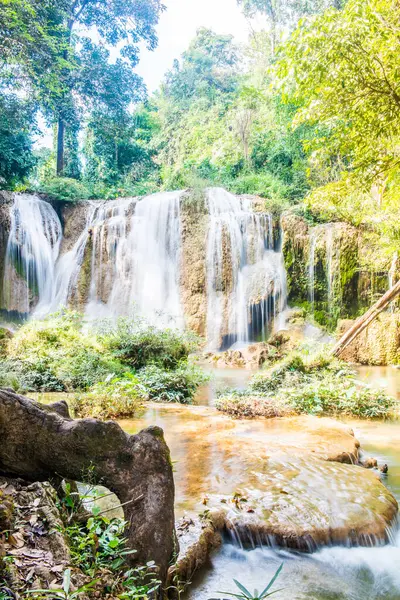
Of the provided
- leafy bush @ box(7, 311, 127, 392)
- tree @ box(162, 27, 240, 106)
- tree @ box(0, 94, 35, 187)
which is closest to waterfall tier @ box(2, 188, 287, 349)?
tree @ box(0, 94, 35, 187)

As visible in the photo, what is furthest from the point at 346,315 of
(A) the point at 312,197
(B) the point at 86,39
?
(B) the point at 86,39

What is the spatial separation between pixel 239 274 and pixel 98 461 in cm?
1643

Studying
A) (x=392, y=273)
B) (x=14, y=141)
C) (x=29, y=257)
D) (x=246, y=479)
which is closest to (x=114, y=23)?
(x=14, y=141)

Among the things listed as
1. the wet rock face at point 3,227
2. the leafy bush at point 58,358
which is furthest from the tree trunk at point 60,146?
the leafy bush at point 58,358

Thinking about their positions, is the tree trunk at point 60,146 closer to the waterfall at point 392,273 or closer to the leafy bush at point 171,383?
the waterfall at point 392,273

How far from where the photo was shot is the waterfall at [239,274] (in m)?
17.7

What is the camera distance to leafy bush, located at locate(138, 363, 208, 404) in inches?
334

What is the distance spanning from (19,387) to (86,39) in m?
27.0

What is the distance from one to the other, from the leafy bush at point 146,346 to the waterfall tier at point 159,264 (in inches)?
282

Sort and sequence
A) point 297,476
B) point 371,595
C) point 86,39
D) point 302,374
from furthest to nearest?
point 86,39, point 302,374, point 297,476, point 371,595

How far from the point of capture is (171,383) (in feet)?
28.6

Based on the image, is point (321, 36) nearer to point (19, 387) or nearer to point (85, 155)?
point (19, 387)

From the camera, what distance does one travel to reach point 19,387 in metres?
7.40

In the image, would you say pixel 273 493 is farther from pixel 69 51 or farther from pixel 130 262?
pixel 69 51
